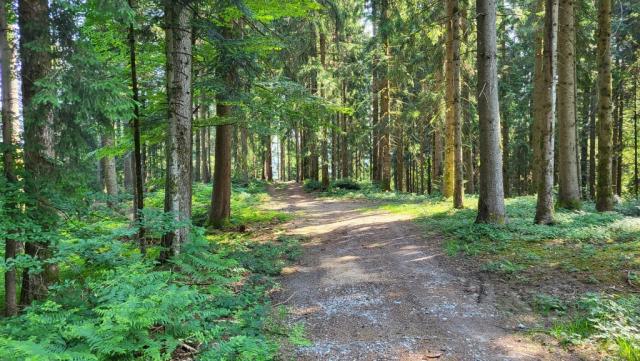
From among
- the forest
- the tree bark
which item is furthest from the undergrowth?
the tree bark

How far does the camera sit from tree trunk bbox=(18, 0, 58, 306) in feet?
17.9

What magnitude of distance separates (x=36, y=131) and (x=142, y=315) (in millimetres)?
3663

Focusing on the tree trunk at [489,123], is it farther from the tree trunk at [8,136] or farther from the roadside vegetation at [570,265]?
the tree trunk at [8,136]

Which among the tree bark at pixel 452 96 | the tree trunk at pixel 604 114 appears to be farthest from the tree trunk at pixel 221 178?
the tree trunk at pixel 604 114

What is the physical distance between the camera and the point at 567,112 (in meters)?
10.7

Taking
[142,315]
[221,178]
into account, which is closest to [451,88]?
[221,178]

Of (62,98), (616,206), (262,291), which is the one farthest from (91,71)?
(616,206)

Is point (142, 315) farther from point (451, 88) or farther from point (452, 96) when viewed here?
point (451, 88)

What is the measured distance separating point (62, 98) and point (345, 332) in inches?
193

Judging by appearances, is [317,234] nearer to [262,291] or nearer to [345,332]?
[262,291]

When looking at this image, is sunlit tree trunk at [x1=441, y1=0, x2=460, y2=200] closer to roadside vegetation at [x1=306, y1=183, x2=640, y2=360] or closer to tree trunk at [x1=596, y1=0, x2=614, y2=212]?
roadside vegetation at [x1=306, y1=183, x2=640, y2=360]

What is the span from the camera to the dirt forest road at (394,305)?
15.3 ft

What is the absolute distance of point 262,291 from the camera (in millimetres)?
6789

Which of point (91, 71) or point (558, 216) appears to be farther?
point (558, 216)
